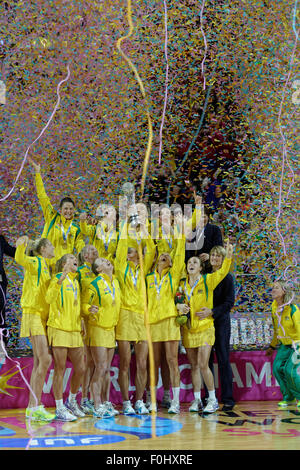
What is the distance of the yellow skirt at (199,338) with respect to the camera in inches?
217

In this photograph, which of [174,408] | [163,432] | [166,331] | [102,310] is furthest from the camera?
[166,331]

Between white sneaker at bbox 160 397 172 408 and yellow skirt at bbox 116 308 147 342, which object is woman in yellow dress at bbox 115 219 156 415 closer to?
yellow skirt at bbox 116 308 147 342

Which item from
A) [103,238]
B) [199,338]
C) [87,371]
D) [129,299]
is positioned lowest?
[87,371]

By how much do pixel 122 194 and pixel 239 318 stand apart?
7.04 feet

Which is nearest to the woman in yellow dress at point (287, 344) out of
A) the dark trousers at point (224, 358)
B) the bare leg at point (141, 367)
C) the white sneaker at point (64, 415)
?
the dark trousers at point (224, 358)

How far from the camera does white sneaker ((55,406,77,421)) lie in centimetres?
504

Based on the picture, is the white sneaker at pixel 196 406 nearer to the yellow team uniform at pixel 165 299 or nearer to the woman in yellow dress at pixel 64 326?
the yellow team uniform at pixel 165 299

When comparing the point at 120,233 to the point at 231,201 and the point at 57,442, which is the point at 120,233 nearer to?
the point at 57,442

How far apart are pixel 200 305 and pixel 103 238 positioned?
1005 millimetres

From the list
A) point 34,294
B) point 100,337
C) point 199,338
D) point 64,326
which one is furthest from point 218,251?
point 34,294

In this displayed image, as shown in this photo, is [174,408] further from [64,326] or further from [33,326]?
[33,326]

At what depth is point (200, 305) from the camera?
5.56 meters

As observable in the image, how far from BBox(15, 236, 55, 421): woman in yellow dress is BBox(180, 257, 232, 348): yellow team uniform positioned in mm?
Result: 1135

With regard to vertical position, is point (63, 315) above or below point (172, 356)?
above
